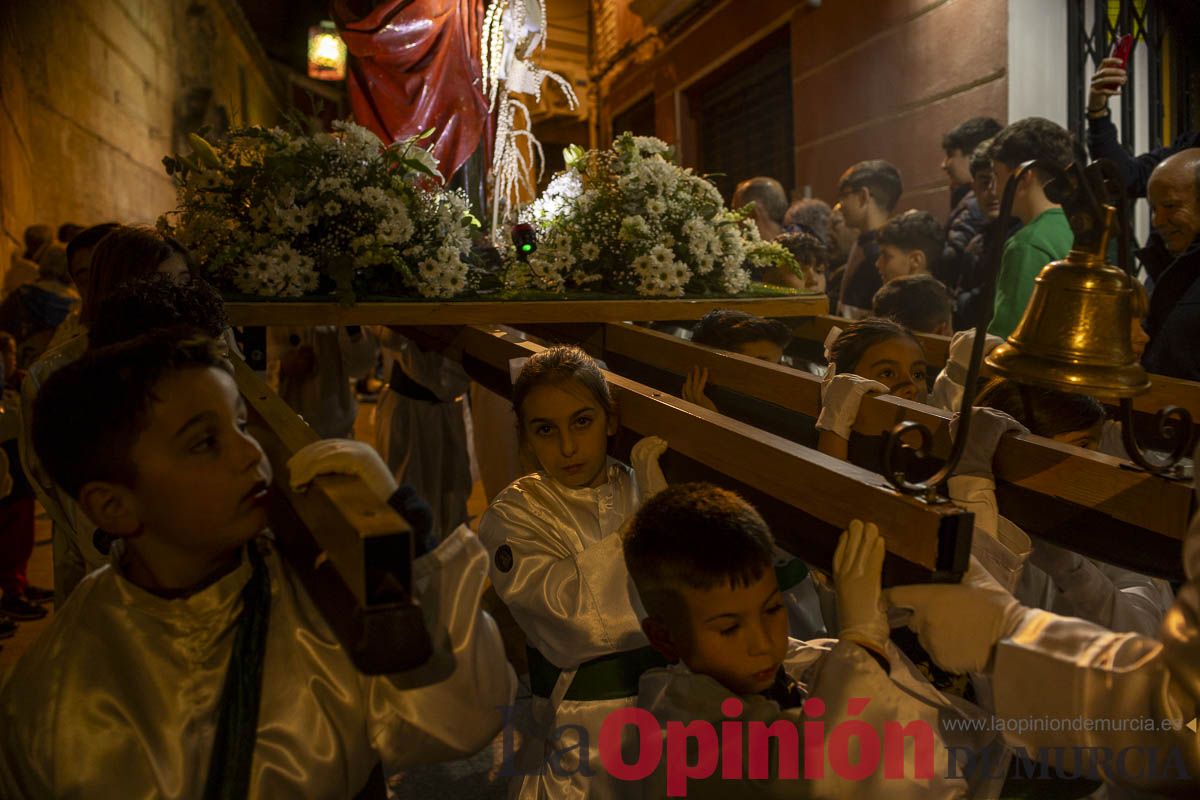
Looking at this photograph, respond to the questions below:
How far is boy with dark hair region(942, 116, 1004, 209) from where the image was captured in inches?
201

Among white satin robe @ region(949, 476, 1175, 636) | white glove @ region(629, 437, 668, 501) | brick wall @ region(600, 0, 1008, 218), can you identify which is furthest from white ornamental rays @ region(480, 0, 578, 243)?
white satin robe @ region(949, 476, 1175, 636)

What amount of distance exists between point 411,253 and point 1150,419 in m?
2.43

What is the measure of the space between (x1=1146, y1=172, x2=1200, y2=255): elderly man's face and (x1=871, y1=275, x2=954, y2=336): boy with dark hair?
787 millimetres

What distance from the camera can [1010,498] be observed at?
1.70 m

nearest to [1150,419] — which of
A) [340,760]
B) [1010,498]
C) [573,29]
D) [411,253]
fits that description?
[1010,498]

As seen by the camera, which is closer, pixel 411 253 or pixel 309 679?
pixel 309 679

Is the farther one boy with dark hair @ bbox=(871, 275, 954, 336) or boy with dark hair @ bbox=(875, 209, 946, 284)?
boy with dark hair @ bbox=(875, 209, 946, 284)

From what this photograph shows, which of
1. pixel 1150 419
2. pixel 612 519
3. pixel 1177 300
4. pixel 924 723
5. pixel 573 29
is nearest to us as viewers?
pixel 924 723

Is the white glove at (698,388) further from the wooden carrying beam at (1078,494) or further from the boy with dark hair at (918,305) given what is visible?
the boy with dark hair at (918,305)

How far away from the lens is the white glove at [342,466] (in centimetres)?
130

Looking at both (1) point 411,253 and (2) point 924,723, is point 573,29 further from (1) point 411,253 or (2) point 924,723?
(2) point 924,723

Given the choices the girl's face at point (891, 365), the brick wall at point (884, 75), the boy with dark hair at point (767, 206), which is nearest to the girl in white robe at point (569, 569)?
the girl's face at point (891, 365)

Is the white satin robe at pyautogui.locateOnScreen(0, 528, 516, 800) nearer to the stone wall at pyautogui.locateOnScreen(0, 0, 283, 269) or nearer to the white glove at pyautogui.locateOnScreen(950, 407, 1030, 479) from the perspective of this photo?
the white glove at pyautogui.locateOnScreen(950, 407, 1030, 479)

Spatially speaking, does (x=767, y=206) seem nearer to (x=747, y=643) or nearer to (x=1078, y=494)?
(x=1078, y=494)
